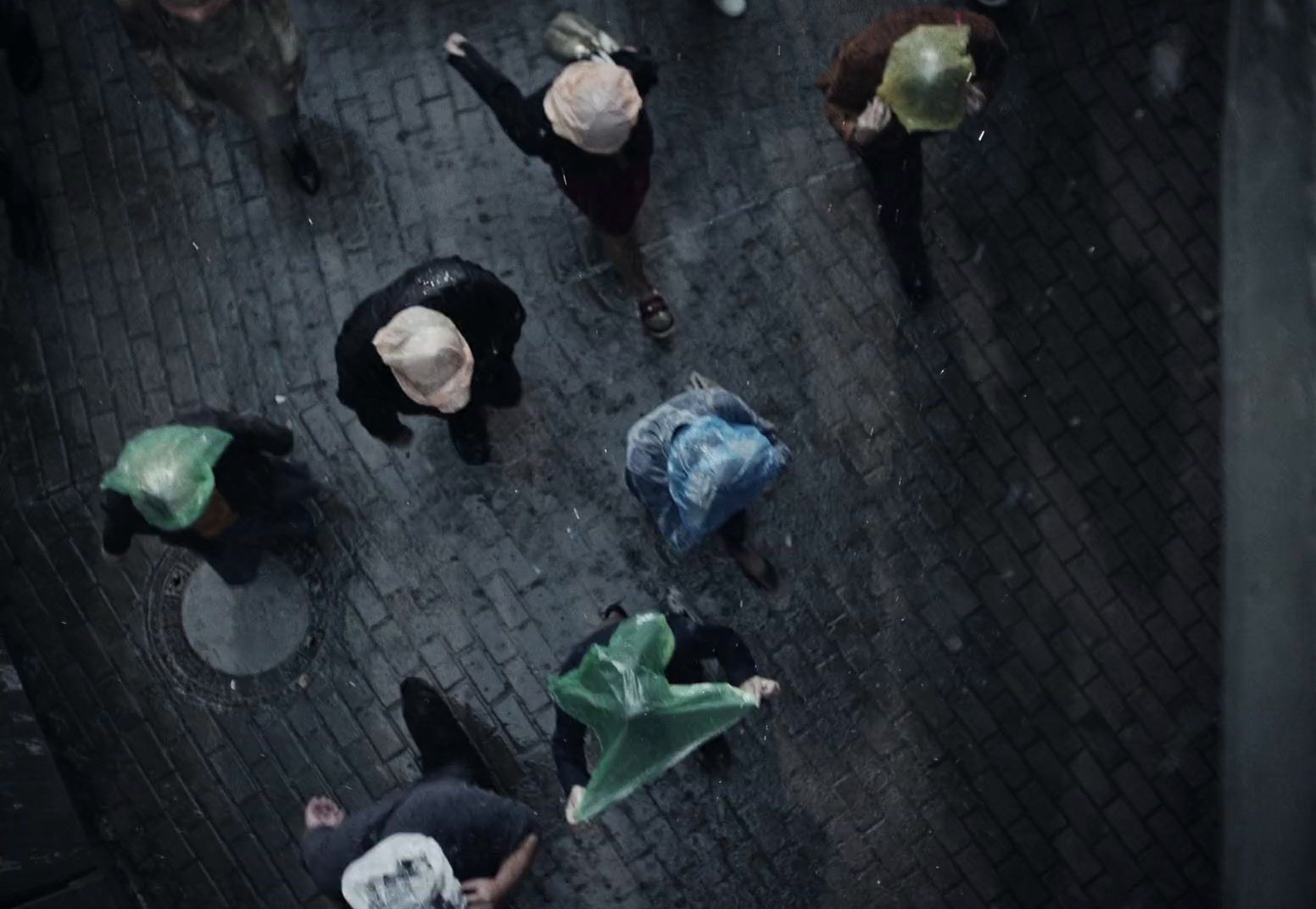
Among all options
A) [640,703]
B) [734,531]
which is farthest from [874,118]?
[640,703]

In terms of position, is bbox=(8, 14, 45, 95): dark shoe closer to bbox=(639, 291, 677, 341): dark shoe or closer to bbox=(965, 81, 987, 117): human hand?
bbox=(639, 291, 677, 341): dark shoe

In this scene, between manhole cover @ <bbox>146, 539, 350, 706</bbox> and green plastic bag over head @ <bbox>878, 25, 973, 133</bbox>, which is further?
manhole cover @ <bbox>146, 539, 350, 706</bbox>

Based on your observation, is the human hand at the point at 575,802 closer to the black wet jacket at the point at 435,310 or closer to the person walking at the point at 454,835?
the person walking at the point at 454,835

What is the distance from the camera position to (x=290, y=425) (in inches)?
262

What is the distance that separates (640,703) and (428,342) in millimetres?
1657

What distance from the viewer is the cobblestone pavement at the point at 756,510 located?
644 cm

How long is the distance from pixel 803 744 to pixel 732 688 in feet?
5.47

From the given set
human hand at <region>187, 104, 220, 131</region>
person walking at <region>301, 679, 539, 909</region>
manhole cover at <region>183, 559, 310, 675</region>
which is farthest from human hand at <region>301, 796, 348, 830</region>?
human hand at <region>187, 104, 220, 131</region>

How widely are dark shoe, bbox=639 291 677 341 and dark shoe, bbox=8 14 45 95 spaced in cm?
357

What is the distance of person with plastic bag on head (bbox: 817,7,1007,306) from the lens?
217 inches

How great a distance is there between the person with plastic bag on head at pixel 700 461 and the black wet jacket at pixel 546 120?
1134mm

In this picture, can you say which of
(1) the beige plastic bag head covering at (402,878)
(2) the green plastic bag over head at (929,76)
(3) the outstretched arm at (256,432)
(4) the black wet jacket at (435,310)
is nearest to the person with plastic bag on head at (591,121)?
(4) the black wet jacket at (435,310)

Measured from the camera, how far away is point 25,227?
6.75 meters

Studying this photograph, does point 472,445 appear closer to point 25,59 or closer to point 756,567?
point 756,567
